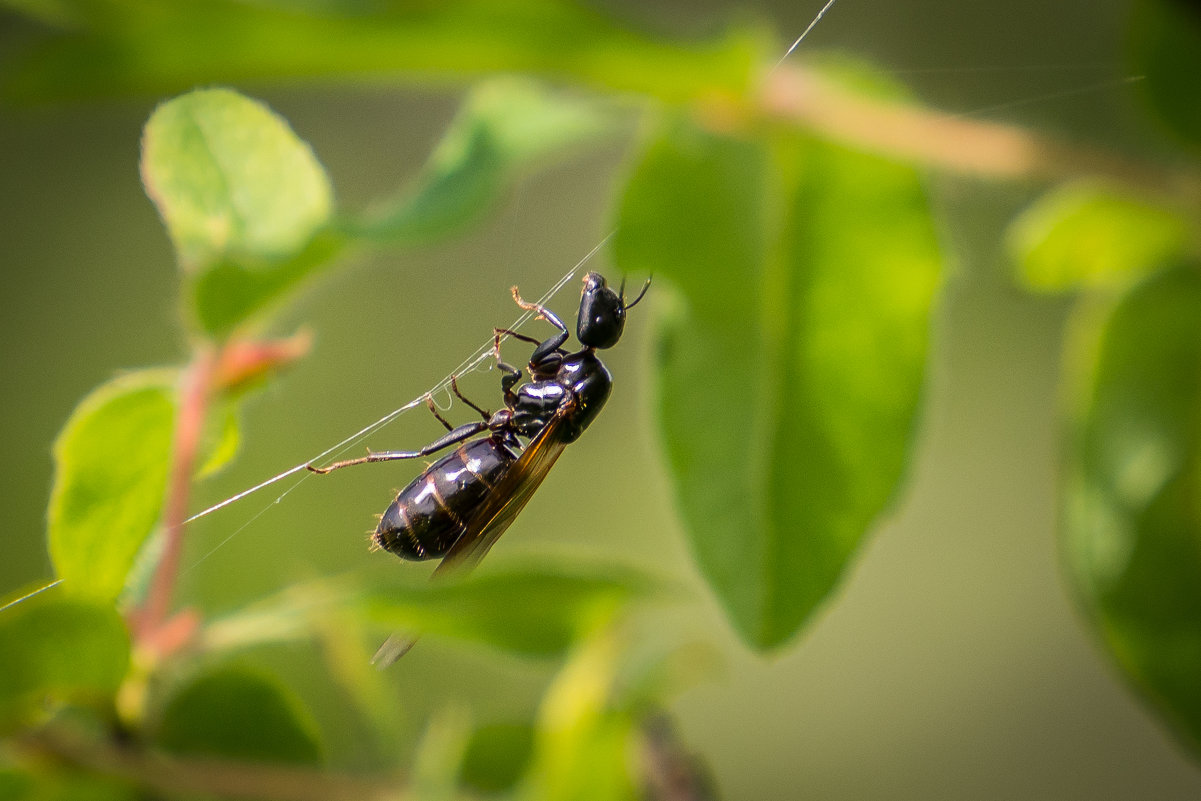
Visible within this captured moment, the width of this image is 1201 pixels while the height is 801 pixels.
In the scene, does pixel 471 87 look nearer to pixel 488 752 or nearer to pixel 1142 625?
pixel 488 752

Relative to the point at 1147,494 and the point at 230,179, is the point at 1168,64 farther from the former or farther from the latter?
the point at 230,179

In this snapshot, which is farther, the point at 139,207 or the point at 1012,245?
the point at 139,207

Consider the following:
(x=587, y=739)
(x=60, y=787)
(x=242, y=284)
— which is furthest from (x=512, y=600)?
(x=60, y=787)

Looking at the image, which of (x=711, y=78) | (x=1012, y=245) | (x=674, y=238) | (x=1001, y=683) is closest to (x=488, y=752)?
(x=674, y=238)

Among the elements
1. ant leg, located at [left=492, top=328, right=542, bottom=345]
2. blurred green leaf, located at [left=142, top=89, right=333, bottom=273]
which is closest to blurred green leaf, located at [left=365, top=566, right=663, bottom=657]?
blurred green leaf, located at [left=142, top=89, right=333, bottom=273]

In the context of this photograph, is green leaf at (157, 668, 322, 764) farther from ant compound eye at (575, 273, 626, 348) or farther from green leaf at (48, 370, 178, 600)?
ant compound eye at (575, 273, 626, 348)

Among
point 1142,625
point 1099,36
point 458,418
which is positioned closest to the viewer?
point 1142,625

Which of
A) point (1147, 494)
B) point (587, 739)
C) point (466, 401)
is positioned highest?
point (466, 401)
